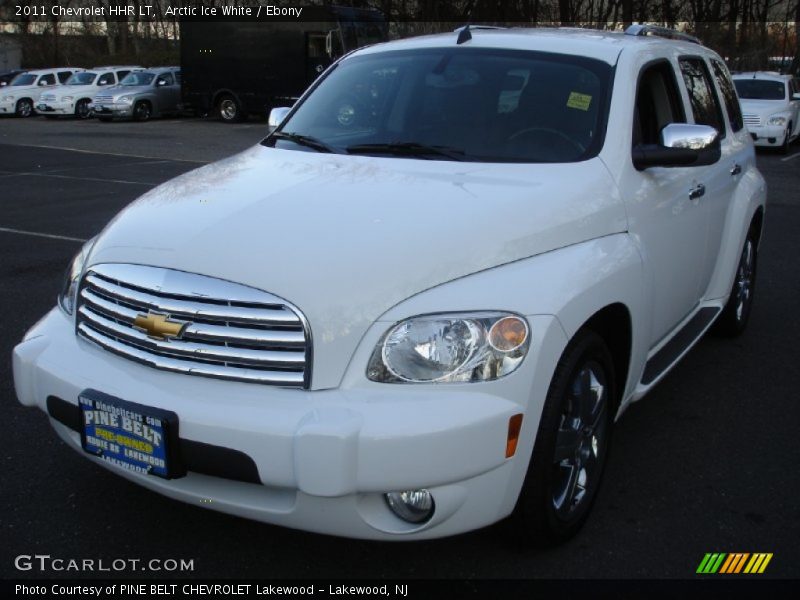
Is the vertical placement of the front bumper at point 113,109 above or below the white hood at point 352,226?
below

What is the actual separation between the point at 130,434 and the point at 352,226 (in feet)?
3.25

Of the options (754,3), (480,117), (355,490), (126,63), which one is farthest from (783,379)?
(754,3)

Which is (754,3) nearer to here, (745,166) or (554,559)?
(745,166)

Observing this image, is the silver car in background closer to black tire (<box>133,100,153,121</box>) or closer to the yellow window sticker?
black tire (<box>133,100,153,121</box>)

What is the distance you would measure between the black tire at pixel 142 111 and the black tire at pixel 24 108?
5257 millimetres

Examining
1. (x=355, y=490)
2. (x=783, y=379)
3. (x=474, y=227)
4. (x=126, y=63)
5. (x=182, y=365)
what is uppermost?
(x=474, y=227)

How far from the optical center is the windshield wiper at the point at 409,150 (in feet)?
12.9

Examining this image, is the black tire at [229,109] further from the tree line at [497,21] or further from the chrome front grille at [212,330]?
the chrome front grille at [212,330]

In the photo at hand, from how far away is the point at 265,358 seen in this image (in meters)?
2.82

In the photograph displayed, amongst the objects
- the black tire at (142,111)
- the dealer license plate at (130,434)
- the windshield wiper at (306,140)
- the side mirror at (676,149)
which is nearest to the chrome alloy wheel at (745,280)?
the side mirror at (676,149)

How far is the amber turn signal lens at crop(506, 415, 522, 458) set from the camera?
110 inches

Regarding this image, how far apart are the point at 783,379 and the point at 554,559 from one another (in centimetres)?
260

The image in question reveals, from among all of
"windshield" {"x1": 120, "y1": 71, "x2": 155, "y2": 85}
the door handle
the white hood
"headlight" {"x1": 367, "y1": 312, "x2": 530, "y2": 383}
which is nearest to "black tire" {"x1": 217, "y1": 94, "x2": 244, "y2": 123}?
"windshield" {"x1": 120, "y1": 71, "x2": 155, "y2": 85}

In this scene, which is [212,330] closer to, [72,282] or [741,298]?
[72,282]
